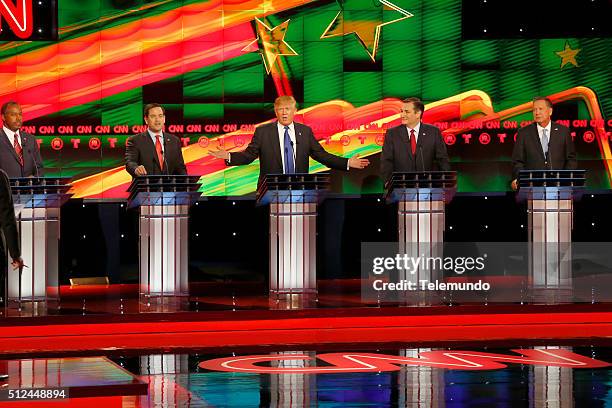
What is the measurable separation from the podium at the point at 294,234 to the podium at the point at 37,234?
4.73 ft

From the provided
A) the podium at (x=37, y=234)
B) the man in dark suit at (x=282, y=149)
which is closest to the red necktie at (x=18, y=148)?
the podium at (x=37, y=234)

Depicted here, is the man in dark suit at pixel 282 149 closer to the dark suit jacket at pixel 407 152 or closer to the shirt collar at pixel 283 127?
the shirt collar at pixel 283 127

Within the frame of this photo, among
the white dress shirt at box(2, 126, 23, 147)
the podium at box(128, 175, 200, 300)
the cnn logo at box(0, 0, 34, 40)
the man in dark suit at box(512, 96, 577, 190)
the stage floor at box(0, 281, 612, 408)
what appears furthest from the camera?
the cnn logo at box(0, 0, 34, 40)

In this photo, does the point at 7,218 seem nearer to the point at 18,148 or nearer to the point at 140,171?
the point at 140,171

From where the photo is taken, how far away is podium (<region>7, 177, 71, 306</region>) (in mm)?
8578

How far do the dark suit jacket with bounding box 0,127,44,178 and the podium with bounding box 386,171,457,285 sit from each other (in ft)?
8.26

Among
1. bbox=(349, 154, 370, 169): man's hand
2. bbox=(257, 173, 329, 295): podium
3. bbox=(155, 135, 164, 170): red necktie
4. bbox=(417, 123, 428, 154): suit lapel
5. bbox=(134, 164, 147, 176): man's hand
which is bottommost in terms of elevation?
bbox=(257, 173, 329, 295): podium

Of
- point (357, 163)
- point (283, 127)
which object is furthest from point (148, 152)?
point (357, 163)

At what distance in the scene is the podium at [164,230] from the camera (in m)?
8.77

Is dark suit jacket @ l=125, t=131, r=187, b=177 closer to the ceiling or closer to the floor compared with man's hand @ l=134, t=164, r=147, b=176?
closer to the ceiling

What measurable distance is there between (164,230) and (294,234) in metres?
0.91

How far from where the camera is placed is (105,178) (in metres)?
11.7

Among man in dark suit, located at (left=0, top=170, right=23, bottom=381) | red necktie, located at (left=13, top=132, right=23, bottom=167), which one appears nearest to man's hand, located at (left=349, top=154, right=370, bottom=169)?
red necktie, located at (left=13, top=132, right=23, bottom=167)

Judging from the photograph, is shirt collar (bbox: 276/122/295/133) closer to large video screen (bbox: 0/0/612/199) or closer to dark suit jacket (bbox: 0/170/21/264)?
large video screen (bbox: 0/0/612/199)
